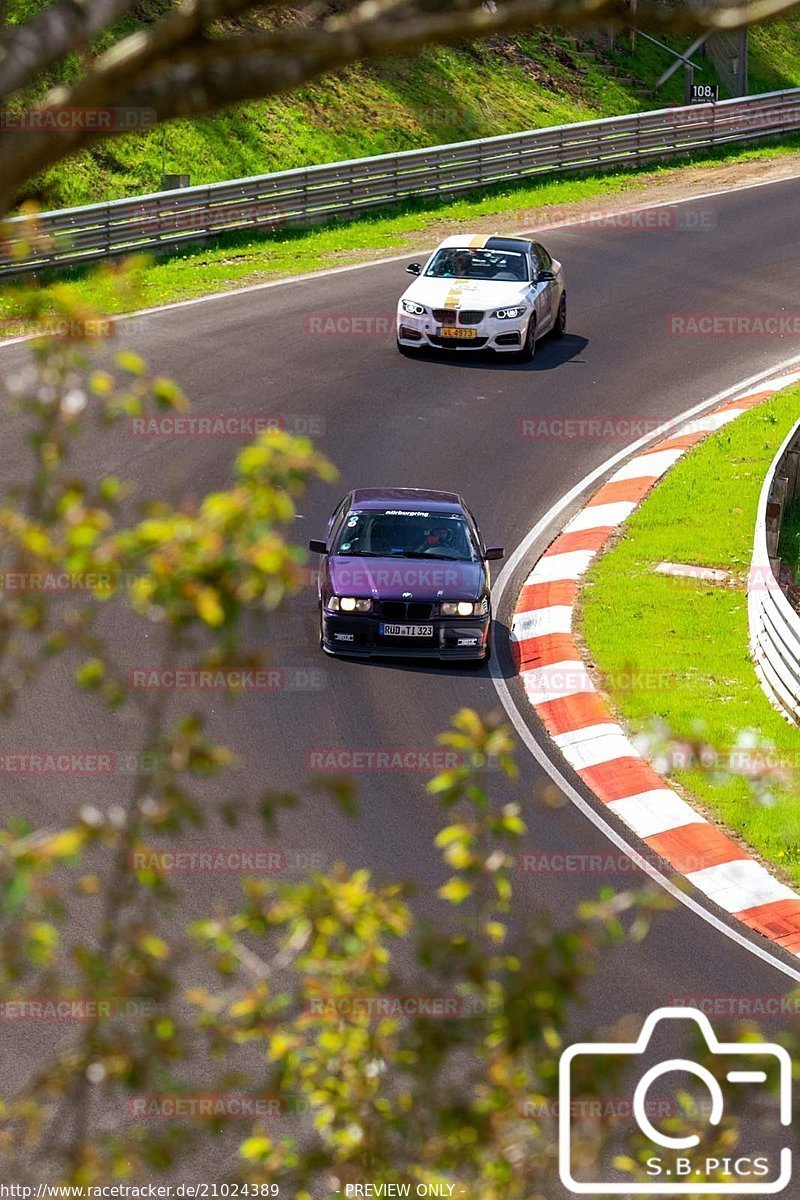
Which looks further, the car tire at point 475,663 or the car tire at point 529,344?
the car tire at point 529,344

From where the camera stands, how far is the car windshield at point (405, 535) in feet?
52.5

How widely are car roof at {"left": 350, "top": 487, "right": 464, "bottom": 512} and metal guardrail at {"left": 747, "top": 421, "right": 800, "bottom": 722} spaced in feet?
10.4

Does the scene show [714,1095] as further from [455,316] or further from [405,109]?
[405,109]

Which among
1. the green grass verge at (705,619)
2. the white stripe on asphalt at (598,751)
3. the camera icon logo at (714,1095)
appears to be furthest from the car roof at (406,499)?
the camera icon logo at (714,1095)

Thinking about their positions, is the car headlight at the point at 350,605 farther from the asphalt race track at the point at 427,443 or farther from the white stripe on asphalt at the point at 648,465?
the white stripe on asphalt at the point at 648,465

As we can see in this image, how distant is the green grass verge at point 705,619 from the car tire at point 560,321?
3939 millimetres

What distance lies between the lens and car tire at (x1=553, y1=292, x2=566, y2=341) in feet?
83.4

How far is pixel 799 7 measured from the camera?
3.42 m

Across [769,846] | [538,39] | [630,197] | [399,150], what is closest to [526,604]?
[769,846]

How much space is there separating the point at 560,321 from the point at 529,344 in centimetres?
173

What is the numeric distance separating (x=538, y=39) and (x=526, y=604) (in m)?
29.6

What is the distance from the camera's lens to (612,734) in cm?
1419

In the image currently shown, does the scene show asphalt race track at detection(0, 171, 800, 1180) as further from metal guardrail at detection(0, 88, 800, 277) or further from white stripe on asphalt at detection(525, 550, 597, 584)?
metal guardrail at detection(0, 88, 800, 277)

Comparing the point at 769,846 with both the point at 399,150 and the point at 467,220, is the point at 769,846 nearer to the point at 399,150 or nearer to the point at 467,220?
the point at 467,220
